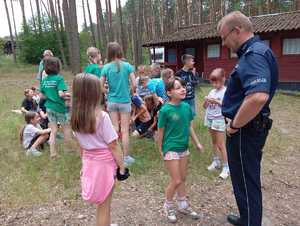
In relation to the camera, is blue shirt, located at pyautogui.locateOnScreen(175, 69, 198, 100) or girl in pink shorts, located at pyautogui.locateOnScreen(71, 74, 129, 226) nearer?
girl in pink shorts, located at pyautogui.locateOnScreen(71, 74, 129, 226)

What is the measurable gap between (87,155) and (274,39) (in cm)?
1686

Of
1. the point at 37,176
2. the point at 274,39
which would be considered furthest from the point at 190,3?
the point at 37,176

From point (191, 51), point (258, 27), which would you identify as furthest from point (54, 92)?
point (191, 51)

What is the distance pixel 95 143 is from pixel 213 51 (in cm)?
1929

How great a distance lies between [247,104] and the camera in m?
2.64

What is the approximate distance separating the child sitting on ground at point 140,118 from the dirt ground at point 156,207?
6.25ft

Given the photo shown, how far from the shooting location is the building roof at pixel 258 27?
16.7 metres

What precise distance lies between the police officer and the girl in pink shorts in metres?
1.02

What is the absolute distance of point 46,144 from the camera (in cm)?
649

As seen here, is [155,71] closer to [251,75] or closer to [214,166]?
[214,166]

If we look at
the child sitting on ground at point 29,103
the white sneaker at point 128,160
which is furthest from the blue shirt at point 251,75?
the child sitting on ground at point 29,103

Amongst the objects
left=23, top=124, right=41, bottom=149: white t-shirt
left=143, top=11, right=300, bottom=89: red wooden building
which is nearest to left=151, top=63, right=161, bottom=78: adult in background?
left=23, top=124, right=41, bottom=149: white t-shirt

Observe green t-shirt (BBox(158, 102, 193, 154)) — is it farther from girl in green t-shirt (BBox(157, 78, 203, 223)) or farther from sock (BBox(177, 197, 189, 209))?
sock (BBox(177, 197, 189, 209))

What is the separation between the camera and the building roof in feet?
54.9
